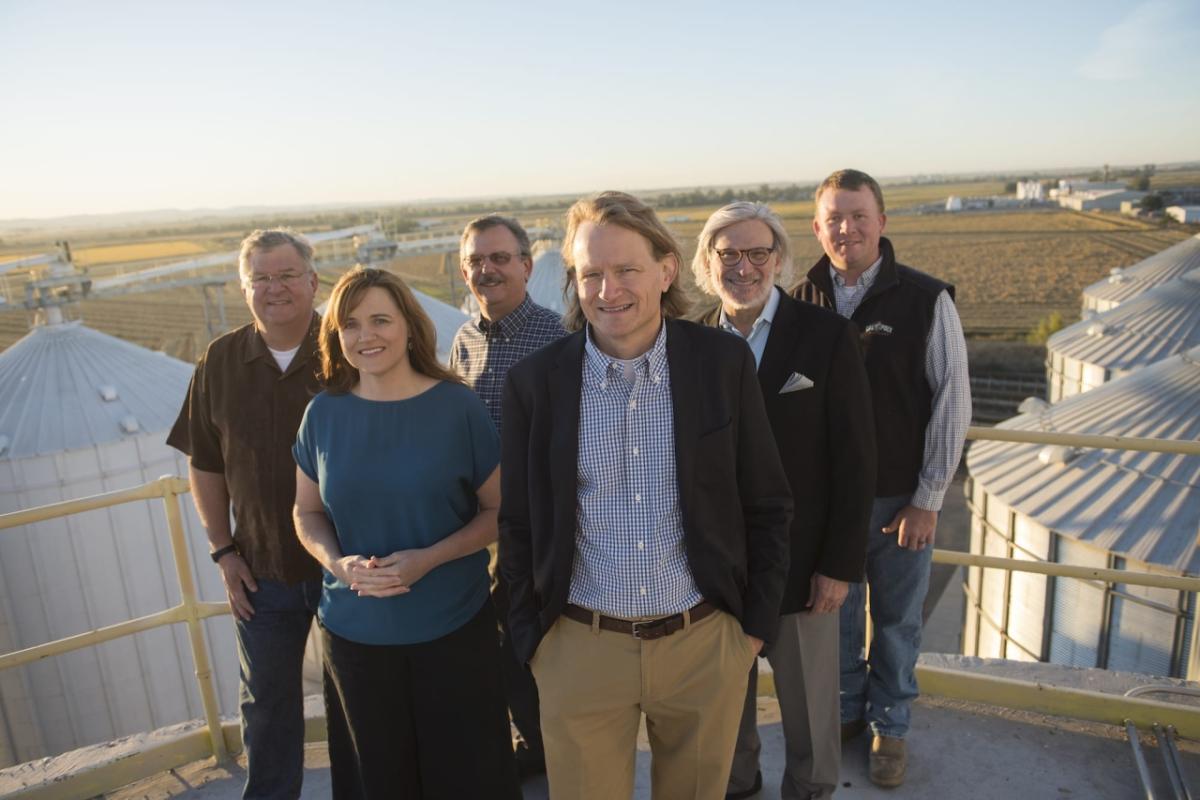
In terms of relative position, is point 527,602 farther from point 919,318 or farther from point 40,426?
point 40,426

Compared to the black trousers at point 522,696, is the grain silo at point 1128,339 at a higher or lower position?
lower

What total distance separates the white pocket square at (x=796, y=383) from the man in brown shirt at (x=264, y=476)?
1.74 metres

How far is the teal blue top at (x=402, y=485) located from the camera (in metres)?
2.54

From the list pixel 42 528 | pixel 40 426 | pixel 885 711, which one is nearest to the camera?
pixel 885 711

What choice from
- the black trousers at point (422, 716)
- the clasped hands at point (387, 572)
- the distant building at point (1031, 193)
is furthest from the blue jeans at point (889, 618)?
the distant building at point (1031, 193)

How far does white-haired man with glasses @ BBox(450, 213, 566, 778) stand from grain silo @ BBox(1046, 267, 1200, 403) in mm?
18304

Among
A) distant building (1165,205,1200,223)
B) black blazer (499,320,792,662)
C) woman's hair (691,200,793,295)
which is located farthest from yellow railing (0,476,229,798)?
distant building (1165,205,1200,223)

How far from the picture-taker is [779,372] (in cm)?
271

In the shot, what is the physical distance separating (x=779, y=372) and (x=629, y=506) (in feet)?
2.61

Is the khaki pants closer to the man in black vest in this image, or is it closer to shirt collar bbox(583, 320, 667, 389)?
shirt collar bbox(583, 320, 667, 389)

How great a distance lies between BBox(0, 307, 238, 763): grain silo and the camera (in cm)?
834

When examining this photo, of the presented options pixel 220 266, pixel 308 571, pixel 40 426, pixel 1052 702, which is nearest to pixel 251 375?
pixel 308 571

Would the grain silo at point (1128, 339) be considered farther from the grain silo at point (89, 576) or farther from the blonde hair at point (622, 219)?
the blonde hair at point (622, 219)

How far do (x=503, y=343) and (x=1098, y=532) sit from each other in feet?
26.6
